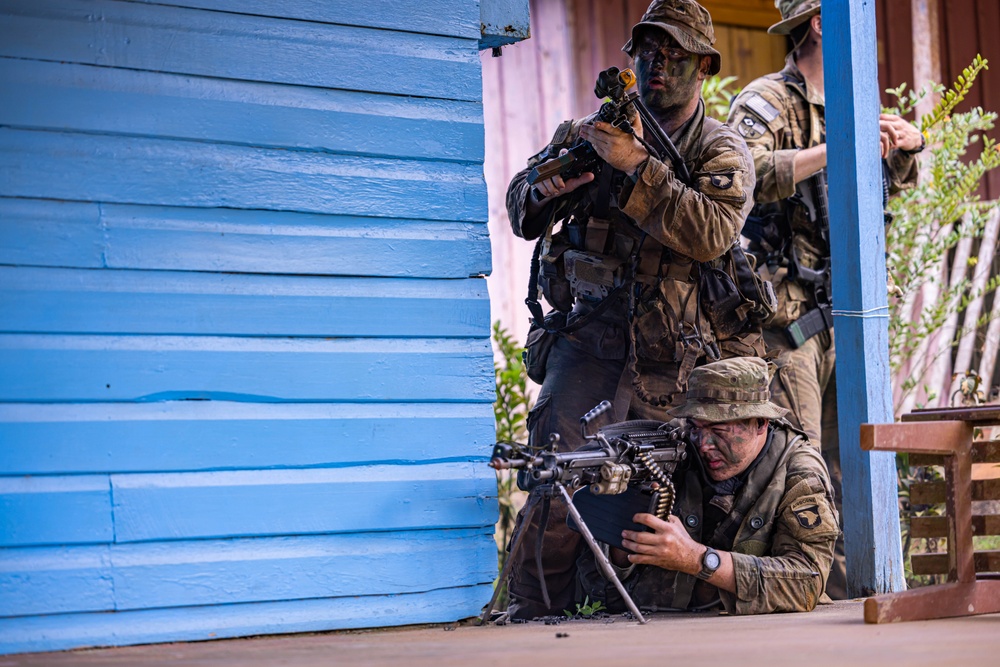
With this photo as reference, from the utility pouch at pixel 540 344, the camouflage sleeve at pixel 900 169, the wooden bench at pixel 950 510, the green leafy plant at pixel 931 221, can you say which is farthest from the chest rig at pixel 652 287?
the green leafy plant at pixel 931 221

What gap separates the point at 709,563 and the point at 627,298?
105 centimetres

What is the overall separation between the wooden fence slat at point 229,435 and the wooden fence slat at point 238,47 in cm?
93

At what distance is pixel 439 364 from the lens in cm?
350

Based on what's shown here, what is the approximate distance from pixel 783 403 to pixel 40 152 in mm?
3321

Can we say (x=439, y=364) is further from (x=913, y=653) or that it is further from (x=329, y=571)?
(x=913, y=653)

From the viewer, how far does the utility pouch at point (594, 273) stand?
4348 mm

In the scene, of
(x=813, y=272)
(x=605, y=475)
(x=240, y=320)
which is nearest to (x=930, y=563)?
(x=813, y=272)

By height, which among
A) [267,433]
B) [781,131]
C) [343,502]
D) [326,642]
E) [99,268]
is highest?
[781,131]

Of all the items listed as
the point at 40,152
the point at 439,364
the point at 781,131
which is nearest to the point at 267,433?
the point at 439,364

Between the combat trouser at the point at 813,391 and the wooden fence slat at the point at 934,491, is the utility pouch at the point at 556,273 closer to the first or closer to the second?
the combat trouser at the point at 813,391

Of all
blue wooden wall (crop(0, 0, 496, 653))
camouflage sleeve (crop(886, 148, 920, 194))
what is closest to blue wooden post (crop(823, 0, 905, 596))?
camouflage sleeve (crop(886, 148, 920, 194))

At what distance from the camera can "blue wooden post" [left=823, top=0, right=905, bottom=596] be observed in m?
4.21

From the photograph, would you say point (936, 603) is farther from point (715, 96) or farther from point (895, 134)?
point (715, 96)

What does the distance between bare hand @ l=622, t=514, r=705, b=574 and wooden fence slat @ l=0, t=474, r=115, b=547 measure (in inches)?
65.8
